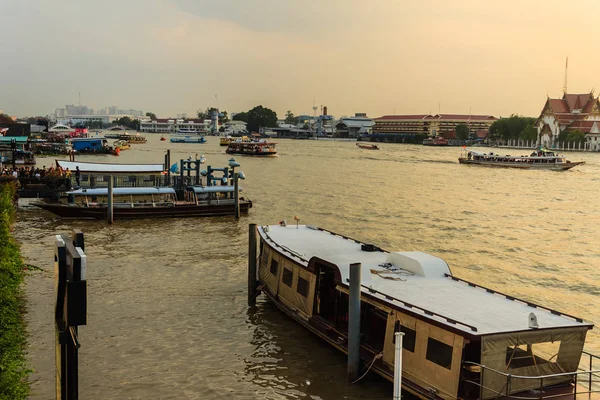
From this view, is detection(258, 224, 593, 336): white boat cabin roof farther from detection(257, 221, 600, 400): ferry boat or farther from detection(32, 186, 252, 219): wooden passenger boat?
detection(32, 186, 252, 219): wooden passenger boat

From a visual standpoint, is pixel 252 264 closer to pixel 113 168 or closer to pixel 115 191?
pixel 115 191

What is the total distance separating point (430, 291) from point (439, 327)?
1996 mm

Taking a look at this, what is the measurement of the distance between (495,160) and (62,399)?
83.1 m

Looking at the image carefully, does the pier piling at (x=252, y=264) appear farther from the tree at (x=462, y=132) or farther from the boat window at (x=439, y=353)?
the tree at (x=462, y=132)

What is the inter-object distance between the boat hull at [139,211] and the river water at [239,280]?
1.76 feet

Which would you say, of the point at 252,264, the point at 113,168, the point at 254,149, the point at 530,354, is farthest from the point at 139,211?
the point at 254,149

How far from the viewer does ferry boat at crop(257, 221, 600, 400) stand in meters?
9.48

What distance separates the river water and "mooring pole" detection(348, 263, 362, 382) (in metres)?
0.46

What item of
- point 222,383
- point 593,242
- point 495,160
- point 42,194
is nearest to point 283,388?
point 222,383

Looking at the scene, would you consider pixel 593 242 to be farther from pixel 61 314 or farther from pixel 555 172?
pixel 555 172

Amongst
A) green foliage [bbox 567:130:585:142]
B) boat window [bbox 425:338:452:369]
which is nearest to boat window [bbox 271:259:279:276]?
boat window [bbox 425:338:452:369]

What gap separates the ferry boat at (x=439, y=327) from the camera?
9484mm

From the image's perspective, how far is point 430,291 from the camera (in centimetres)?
1182

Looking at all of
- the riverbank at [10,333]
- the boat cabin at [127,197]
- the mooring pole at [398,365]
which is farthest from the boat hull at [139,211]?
the mooring pole at [398,365]
